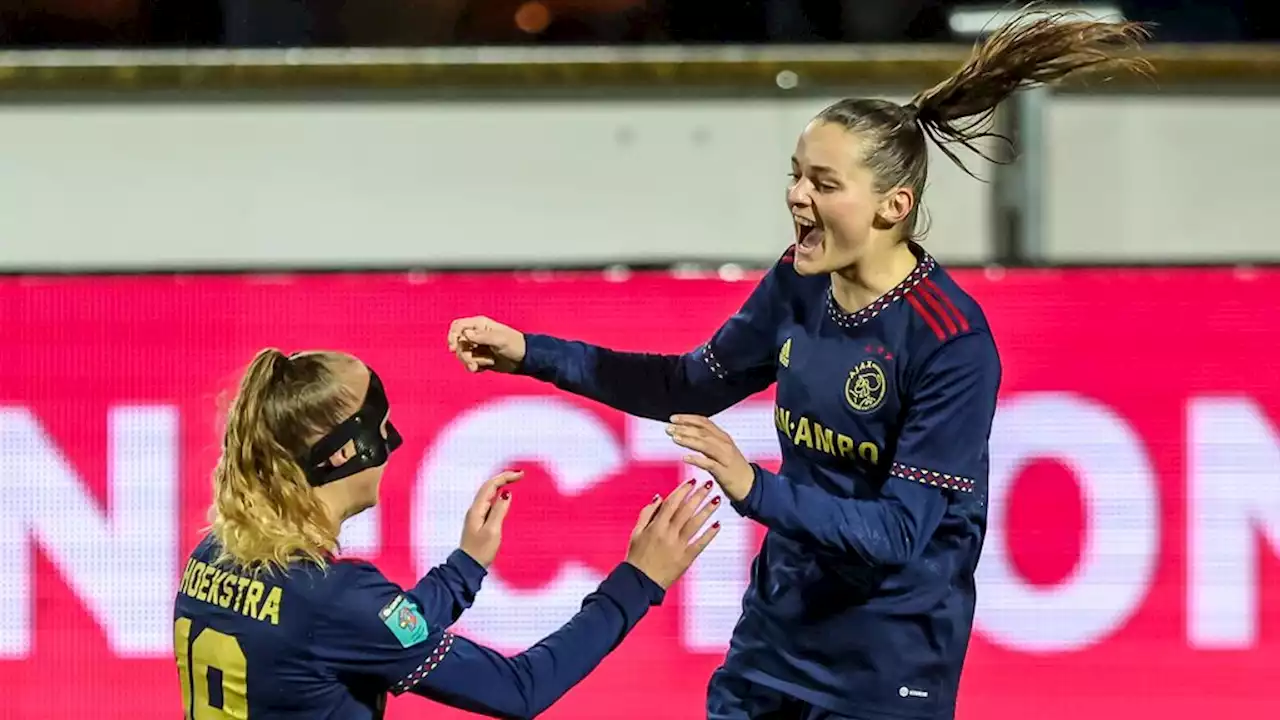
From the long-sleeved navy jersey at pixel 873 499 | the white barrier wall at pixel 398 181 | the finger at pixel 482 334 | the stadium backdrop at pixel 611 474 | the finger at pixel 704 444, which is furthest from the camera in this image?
the white barrier wall at pixel 398 181

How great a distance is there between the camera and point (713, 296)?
3.99 m

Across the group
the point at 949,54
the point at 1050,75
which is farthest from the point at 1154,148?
the point at 1050,75

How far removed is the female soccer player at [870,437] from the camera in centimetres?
248

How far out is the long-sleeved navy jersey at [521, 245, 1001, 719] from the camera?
2479mm

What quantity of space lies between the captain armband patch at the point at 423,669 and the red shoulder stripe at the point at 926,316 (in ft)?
2.88

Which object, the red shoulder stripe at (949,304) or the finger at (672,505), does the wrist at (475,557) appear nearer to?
the finger at (672,505)

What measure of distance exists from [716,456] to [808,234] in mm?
444

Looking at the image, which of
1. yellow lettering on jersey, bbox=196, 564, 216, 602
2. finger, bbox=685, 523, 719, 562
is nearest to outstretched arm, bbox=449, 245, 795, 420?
finger, bbox=685, 523, 719, 562

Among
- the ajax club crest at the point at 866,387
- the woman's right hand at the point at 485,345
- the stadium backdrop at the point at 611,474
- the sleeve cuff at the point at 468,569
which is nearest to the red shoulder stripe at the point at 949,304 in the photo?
the ajax club crest at the point at 866,387

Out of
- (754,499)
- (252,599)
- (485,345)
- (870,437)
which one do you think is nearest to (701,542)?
Result: (754,499)

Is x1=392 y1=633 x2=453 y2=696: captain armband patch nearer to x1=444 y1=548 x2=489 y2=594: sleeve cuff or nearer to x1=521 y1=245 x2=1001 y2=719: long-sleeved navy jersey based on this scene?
x1=444 y1=548 x2=489 y2=594: sleeve cuff

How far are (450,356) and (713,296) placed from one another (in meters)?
0.65

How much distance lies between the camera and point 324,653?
241 cm

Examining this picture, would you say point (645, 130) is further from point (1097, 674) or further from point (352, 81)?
point (1097, 674)
